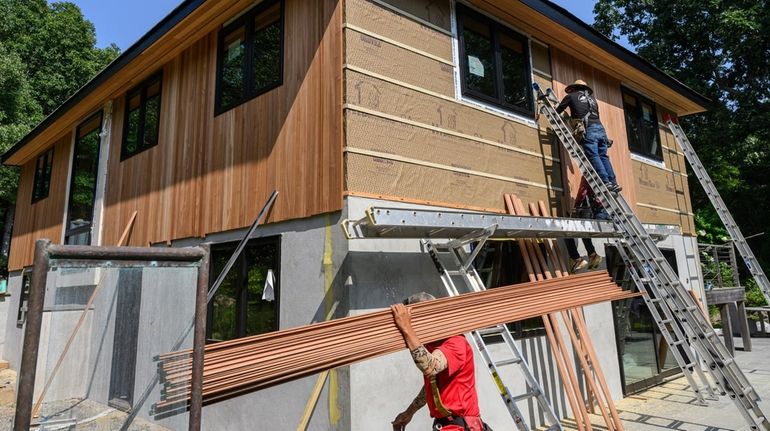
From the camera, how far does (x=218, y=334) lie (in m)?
6.46

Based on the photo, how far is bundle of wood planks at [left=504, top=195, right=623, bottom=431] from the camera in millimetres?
4980

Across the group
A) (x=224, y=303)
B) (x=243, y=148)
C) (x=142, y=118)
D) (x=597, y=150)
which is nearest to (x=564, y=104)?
(x=597, y=150)

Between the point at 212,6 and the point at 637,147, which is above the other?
the point at 212,6

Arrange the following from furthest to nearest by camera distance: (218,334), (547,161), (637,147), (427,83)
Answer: (637,147)
(547,161)
(218,334)
(427,83)

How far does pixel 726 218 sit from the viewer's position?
30.0 ft

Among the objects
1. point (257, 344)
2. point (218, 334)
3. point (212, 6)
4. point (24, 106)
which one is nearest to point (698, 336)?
point (257, 344)

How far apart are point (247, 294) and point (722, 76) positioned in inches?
932

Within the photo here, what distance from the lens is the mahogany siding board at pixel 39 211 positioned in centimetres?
1175

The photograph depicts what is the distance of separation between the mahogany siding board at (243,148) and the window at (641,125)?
6.54m

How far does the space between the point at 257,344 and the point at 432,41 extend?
14.9ft

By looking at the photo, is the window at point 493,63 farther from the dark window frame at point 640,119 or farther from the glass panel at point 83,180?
the glass panel at point 83,180

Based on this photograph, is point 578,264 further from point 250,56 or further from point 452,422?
point 250,56

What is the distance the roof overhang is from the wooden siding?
1.33 meters

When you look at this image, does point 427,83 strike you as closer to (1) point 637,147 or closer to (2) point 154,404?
(2) point 154,404
